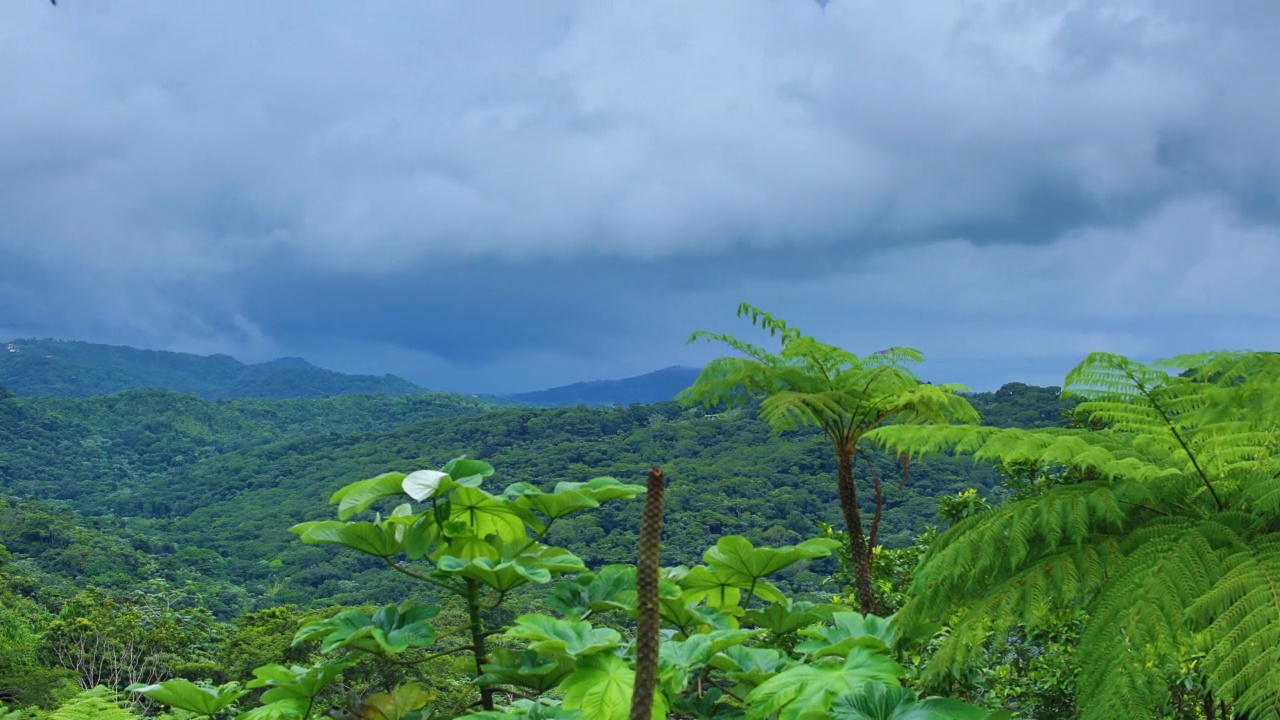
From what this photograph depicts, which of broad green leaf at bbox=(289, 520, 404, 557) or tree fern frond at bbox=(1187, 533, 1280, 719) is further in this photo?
broad green leaf at bbox=(289, 520, 404, 557)

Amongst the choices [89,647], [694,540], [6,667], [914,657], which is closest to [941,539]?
[914,657]

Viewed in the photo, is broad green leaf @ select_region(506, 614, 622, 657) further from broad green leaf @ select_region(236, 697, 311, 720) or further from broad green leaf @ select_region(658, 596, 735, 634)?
broad green leaf @ select_region(236, 697, 311, 720)

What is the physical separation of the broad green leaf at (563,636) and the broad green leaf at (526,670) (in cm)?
8

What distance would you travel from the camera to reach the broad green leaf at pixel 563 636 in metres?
1.78

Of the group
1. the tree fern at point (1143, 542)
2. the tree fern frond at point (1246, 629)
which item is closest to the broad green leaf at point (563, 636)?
the tree fern at point (1143, 542)

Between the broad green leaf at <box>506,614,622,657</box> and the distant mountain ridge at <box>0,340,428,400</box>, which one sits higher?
the distant mountain ridge at <box>0,340,428,400</box>

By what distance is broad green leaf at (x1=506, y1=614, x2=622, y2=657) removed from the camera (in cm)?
178

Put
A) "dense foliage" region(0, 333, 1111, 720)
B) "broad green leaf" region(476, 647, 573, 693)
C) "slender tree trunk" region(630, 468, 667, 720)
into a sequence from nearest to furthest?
1. "slender tree trunk" region(630, 468, 667, 720)
2. "broad green leaf" region(476, 647, 573, 693)
3. "dense foliage" region(0, 333, 1111, 720)

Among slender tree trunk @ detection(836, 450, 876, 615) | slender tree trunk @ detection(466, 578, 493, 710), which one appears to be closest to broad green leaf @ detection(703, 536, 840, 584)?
slender tree trunk @ detection(466, 578, 493, 710)

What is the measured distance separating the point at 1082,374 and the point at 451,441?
2528 inches

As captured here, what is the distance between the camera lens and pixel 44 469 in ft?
218

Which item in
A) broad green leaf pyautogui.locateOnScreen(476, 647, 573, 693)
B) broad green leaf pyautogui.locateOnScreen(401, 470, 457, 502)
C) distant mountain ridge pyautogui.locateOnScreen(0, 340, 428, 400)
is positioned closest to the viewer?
broad green leaf pyautogui.locateOnScreen(401, 470, 457, 502)

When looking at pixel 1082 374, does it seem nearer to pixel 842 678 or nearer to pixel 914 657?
pixel 842 678

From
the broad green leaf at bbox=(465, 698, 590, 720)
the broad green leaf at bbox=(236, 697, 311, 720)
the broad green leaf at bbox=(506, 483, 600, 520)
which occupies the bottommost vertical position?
the broad green leaf at bbox=(236, 697, 311, 720)
